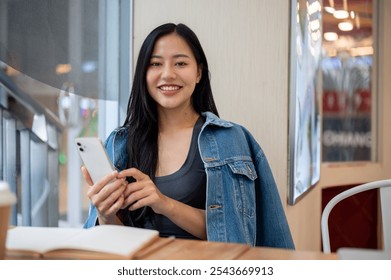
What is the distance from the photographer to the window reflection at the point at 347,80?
132 inches

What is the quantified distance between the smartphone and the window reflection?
2.34m

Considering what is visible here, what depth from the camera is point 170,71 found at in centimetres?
154

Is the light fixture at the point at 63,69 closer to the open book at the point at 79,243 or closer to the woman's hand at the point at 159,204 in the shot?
the woman's hand at the point at 159,204

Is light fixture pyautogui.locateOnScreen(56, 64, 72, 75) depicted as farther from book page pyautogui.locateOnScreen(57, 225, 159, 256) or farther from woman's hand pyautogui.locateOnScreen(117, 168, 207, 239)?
book page pyautogui.locateOnScreen(57, 225, 159, 256)

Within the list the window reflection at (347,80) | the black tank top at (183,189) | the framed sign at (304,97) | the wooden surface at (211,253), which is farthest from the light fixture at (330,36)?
the wooden surface at (211,253)

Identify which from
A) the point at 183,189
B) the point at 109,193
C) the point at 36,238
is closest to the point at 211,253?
the point at 36,238

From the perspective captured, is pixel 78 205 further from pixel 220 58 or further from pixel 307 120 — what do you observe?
pixel 307 120

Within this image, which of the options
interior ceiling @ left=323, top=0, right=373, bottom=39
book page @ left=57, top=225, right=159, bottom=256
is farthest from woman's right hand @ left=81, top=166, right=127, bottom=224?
interior ceiling @ left=323, top=0, right=373, bottom=39

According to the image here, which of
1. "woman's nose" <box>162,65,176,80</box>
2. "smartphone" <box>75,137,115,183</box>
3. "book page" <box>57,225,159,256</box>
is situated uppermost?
"woman's nose" <box>162,65,176,80</box>

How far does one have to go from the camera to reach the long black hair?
5.11 feet

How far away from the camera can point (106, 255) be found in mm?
823

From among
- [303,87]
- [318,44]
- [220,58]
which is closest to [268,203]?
[220,58]

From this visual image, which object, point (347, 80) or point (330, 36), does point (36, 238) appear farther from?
point (347, 80)

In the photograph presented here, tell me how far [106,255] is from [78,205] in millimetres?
1480
